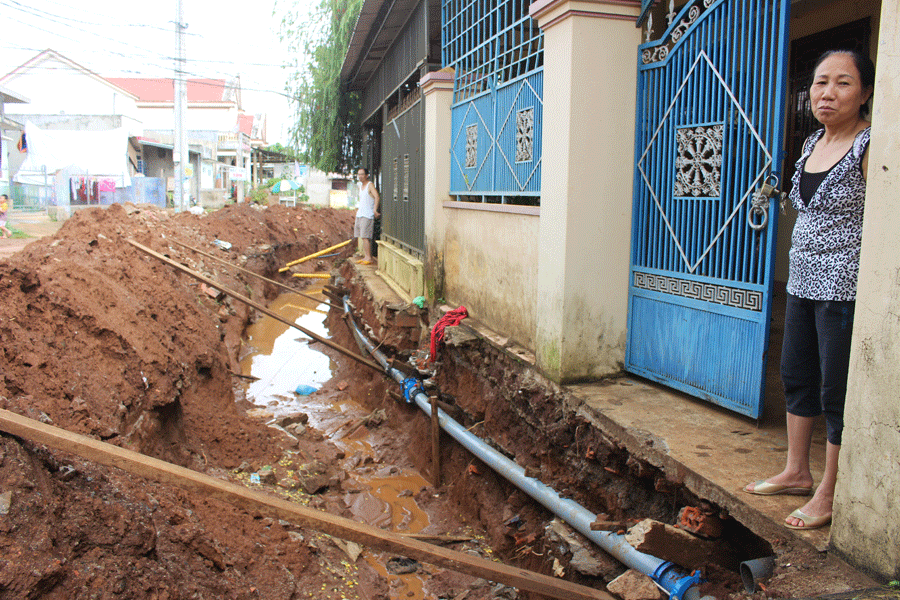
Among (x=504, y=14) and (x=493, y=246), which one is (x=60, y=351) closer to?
(x=493, y=246)

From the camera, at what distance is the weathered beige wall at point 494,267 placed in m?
5.18

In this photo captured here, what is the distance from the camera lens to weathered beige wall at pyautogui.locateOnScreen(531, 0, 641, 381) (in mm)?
4117

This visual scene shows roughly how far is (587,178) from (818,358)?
1.94m

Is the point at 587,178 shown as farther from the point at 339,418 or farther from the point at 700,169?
the point at 339,418

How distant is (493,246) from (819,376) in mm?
3502

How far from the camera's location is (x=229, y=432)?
236 inches

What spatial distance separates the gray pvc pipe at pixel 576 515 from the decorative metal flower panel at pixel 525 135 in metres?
2.26

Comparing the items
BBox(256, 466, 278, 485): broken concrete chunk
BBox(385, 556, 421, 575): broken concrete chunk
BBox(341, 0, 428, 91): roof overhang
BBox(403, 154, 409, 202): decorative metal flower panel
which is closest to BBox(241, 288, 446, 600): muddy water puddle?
BBox(385, 556, 421, 575): broken concrete chunk

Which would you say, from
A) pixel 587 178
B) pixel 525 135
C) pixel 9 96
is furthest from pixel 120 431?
→ pixel 9 96

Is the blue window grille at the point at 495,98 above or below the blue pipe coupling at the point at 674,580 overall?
above

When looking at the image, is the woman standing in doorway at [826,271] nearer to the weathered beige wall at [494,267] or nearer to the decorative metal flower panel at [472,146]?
the weathered beige wall at [494,267]

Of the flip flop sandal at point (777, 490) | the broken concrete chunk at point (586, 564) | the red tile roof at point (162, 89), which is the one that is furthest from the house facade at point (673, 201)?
the red tile roof at point (162, 89)

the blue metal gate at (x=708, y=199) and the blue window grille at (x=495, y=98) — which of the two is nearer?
the blue metal gate at (x=708, y=199)

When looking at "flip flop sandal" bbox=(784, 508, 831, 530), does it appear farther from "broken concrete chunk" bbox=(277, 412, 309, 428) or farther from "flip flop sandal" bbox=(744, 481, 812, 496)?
"broken concrete chunk" bbox=(277, 412, 309, 428)
